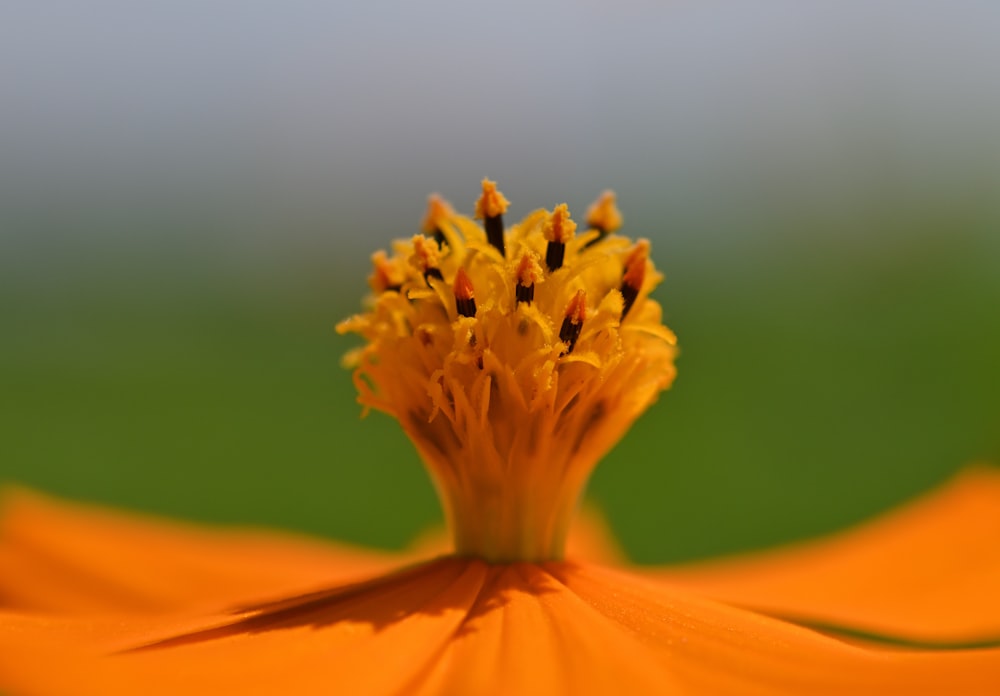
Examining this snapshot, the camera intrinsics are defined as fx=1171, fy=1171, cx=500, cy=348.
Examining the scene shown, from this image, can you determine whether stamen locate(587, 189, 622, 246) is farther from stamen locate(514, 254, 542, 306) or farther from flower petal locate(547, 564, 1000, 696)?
flower petal locate(547, 564, 1000, 696)

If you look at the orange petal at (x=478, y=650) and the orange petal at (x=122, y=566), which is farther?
the orange petal at (x=122, y=566)

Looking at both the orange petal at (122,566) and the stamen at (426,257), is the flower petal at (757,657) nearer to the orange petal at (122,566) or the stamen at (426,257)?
the stamen at (426,257)

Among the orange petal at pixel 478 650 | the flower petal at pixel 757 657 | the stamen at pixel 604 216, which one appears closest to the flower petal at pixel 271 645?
the orange petal at pixel 478 650

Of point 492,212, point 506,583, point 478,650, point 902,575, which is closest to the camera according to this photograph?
point 478,650

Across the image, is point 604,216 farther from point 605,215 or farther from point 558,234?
point 558,234

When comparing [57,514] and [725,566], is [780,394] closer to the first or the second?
[725,566]

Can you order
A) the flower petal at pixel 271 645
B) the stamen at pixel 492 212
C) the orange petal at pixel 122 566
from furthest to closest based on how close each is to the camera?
the orange petal at pixel 122 566 < the stamen at pixel 492 212 < the flower petal at pixel 271 645

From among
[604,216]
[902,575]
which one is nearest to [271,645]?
[604,216]
